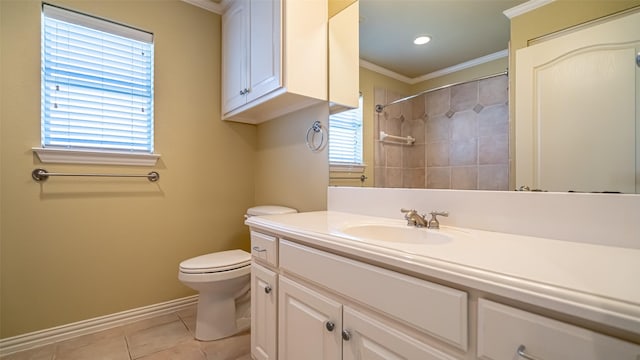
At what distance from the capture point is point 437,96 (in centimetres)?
125

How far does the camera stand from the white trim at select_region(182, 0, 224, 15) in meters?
2.20

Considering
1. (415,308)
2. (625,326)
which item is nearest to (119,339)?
(415,308)

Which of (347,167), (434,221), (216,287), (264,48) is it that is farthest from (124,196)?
(434,221)

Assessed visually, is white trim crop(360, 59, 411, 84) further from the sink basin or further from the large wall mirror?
the sink basin

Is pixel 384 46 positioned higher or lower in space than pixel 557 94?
higher

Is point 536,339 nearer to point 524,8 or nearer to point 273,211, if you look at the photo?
point 524,8

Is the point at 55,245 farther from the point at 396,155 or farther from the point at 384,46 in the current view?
the point at 384,46

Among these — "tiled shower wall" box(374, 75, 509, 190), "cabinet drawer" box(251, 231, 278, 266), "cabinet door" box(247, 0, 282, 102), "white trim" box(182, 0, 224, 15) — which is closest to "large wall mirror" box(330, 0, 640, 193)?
"tiled shower wall" box(374, 75, 509, 190)

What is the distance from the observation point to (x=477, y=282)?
1.83 ft

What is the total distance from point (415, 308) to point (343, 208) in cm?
96

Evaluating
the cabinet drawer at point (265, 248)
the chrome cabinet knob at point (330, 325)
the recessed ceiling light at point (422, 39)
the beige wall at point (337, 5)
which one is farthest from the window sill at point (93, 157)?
the recessed ceiling light at point (422, 39)

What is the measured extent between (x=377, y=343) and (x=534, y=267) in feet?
1.46

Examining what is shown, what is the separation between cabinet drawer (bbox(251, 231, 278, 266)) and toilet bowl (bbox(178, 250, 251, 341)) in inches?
18.2

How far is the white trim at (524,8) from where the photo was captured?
3.10 ft
